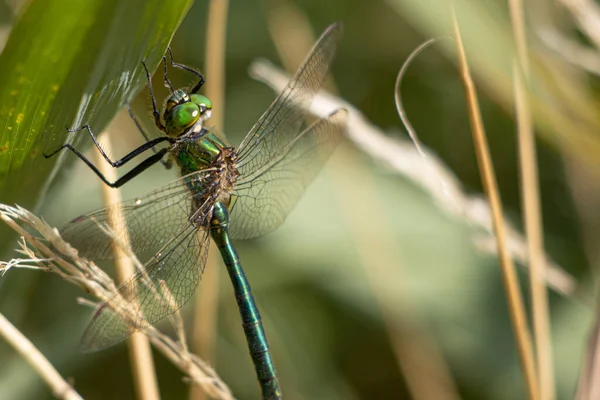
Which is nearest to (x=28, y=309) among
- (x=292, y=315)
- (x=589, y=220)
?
(x=292, y=315)

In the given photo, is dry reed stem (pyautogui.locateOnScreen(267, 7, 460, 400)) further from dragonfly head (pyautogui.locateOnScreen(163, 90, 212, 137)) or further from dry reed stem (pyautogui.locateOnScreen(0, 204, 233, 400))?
dry reed stem (pyautogui.locateOnScreen(0, 204, 233, 400))

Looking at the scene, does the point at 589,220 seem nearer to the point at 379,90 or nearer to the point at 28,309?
the point at 379,90

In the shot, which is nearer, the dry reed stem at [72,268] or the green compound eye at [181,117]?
the dry reed stem at [72,268]

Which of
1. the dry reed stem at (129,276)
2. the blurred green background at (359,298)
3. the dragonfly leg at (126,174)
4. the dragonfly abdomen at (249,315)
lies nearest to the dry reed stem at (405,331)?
the blurred green background at (359,298)

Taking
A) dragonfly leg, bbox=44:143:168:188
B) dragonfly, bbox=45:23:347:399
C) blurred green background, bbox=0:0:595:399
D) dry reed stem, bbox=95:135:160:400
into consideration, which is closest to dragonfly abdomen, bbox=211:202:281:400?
dragonfly, bbox=45:23:347:399

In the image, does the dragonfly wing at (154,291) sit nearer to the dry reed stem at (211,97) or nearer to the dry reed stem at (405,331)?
the dry reed stem at (211,97)

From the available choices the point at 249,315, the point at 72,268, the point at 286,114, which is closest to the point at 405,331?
the point at 249,315

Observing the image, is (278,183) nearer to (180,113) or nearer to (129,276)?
(180,113)
